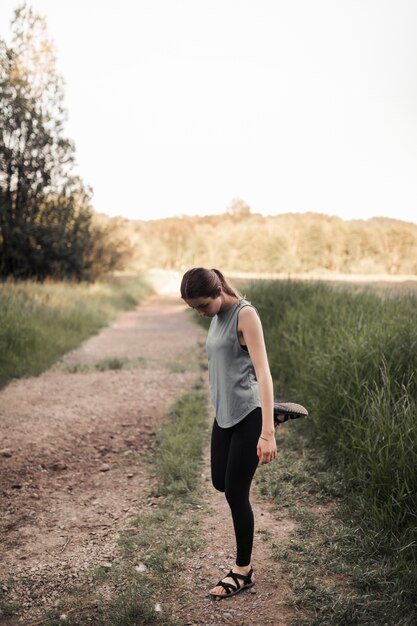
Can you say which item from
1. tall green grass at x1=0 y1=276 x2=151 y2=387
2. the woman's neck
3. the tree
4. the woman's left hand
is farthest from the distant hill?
the tree

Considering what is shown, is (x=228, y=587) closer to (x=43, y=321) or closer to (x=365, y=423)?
(x=365, y=423)

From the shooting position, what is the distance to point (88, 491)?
4242mm

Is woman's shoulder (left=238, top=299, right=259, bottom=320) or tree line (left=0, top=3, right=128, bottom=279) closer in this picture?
Answer: woman's shoulder (left=238, top=299, right=259, bottom=320)

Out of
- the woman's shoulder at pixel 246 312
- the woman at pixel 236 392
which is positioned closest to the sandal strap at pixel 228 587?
the woman at pixel 236 392

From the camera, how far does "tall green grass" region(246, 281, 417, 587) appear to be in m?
3.14

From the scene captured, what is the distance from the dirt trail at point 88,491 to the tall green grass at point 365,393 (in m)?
0.68

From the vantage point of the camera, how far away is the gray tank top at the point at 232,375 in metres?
2.62

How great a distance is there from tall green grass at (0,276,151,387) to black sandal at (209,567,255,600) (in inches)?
208

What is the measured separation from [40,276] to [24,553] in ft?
45.6

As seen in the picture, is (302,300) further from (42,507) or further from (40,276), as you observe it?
(40,276)

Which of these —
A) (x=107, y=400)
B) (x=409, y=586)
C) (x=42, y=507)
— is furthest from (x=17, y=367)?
(x=409, y=586)

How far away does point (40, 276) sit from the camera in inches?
639

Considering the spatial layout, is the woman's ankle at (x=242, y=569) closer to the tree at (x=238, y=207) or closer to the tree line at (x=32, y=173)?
the tree line at (x=32, y=173)

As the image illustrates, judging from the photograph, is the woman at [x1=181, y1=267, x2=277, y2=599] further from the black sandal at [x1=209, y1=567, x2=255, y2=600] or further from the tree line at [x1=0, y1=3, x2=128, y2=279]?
the tree line at [x1=0, y1=3, x2=128, y2=279]
